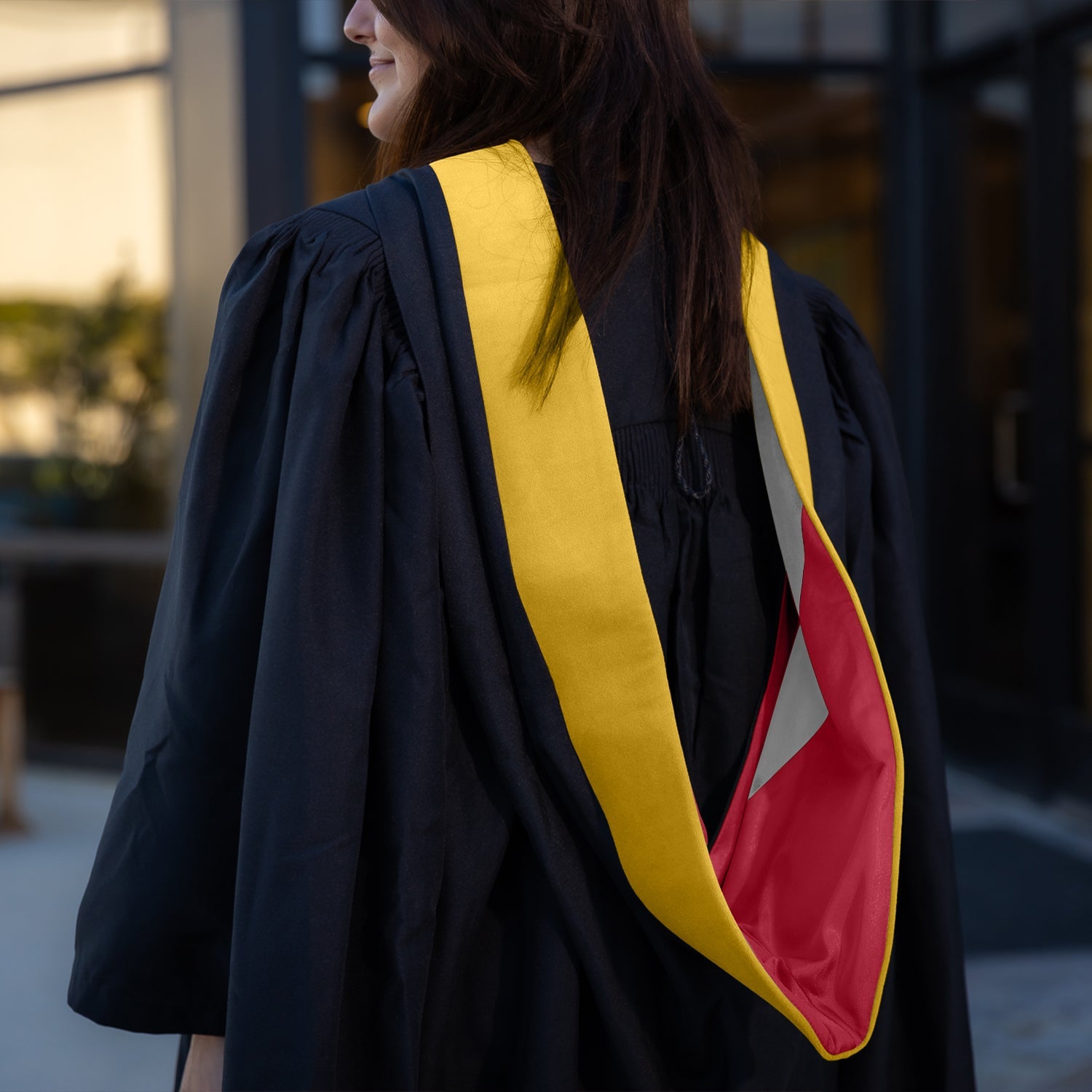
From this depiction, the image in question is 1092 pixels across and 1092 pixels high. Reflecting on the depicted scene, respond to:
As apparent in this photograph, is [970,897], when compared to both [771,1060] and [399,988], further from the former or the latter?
[399,988]

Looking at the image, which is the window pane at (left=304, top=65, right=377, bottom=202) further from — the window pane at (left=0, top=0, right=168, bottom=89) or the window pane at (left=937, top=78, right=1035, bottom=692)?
the window pane at (left=937, top=78, right=1035, bottom=692)

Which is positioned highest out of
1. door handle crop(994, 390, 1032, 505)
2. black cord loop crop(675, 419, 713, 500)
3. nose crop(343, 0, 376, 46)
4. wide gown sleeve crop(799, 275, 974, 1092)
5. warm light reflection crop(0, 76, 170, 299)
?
warm light reflection crop(0, 76, 170, 299)

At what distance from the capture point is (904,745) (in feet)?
3.92

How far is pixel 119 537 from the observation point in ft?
14.8

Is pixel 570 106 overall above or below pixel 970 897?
above

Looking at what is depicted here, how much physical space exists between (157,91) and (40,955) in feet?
10.0

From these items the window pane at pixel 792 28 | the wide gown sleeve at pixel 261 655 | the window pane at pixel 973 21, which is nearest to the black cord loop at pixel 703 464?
the wide gown sleeve at pixel 261 655

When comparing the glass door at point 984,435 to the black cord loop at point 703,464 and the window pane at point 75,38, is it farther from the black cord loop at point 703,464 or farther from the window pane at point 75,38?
the black cord loop at point 703,464

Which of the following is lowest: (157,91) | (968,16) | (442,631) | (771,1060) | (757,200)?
(771,1060)

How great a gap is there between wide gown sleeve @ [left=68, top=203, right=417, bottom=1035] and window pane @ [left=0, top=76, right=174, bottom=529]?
3664 millimetres

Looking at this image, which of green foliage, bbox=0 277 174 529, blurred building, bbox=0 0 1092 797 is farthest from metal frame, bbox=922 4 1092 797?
green foliage, bbox=0 277 174 529

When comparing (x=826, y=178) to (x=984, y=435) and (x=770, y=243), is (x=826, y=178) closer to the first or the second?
(x=770, y=243)

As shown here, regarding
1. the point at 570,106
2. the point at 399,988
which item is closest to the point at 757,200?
the point at 570,106

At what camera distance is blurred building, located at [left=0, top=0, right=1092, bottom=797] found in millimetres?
4062
